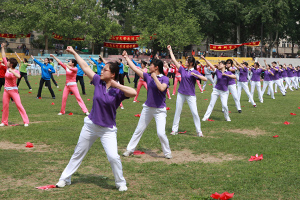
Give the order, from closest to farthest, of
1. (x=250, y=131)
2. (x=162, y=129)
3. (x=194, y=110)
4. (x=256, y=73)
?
(x=162, y=129)
(x=194, y=110)
(x=250, y=131)
(x=256, y=73)

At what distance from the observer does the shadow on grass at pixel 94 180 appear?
6021 millimetres

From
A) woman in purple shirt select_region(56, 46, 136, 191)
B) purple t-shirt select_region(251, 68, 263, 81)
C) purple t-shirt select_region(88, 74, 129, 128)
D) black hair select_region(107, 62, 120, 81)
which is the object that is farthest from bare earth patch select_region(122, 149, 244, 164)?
purple t-shirt select_region(251, 68, 263, 81)

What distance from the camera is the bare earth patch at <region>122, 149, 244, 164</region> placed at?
7.69m

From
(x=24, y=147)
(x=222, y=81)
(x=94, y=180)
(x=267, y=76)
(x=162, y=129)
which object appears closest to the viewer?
(x=94, y=180)

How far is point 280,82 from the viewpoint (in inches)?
913

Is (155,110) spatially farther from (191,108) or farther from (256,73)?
(256,73)

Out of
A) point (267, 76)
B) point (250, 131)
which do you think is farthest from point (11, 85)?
point (267, 76)

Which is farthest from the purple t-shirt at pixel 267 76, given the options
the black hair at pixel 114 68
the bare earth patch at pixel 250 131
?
the black hair at pixel 114 68

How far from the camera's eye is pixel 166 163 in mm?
7488

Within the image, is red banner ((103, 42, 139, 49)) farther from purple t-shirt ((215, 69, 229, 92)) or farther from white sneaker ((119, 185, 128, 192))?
Result: white sneaker ((119, 185, 128, 192))

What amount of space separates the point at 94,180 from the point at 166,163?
177cm

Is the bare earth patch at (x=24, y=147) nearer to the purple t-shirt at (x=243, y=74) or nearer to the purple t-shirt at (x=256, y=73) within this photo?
the purple t-shirt at (x=243, y=74)

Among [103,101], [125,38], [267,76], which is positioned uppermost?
[125,38]

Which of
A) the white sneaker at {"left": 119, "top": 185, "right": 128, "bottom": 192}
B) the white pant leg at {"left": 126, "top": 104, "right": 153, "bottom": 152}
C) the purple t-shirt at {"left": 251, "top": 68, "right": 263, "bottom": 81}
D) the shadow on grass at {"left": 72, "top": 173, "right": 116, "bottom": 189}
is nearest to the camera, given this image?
the white sneaker at {"left": 119, "top": 185, "right": 128, "bottom": 192}
